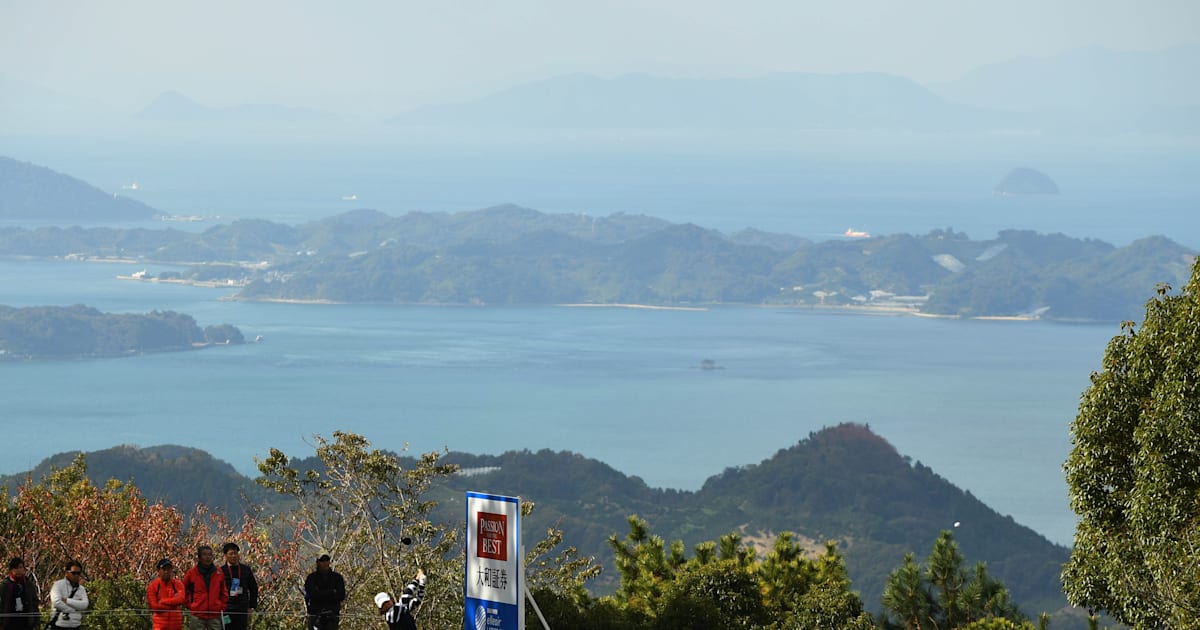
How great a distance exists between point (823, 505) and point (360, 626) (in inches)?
3321

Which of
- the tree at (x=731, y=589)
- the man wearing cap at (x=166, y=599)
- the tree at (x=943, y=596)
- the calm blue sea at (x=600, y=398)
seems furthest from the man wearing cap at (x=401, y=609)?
the calm blue sea at (x=600, y=398)

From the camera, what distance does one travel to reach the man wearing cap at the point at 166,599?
982 cm

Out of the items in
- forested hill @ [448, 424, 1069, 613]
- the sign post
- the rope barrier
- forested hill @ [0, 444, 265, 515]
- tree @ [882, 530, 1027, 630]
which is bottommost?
forested hill @ [448, 424, 1069, 613]

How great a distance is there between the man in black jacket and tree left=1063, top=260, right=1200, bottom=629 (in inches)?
276

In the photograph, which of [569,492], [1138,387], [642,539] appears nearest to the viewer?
[1138,387]

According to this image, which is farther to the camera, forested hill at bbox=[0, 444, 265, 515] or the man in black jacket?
forested hill at bbox=[0, 444, 265, 515]

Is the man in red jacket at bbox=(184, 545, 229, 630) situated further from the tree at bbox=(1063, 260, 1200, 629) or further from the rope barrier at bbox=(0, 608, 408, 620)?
the tree at bbox=(1063, 260, 1200, 629)

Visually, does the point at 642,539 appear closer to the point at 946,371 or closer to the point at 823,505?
the point at 823,505

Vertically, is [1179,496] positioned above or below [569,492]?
above

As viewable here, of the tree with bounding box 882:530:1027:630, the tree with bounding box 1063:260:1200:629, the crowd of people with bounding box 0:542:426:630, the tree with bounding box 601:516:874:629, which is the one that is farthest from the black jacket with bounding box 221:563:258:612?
the tree with bounding box 882:530:1027:630

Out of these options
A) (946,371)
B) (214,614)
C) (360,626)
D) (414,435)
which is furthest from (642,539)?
(946,371)

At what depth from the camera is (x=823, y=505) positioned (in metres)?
96.1

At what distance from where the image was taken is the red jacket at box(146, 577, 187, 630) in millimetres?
9844

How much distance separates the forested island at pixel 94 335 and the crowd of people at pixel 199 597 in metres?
174
